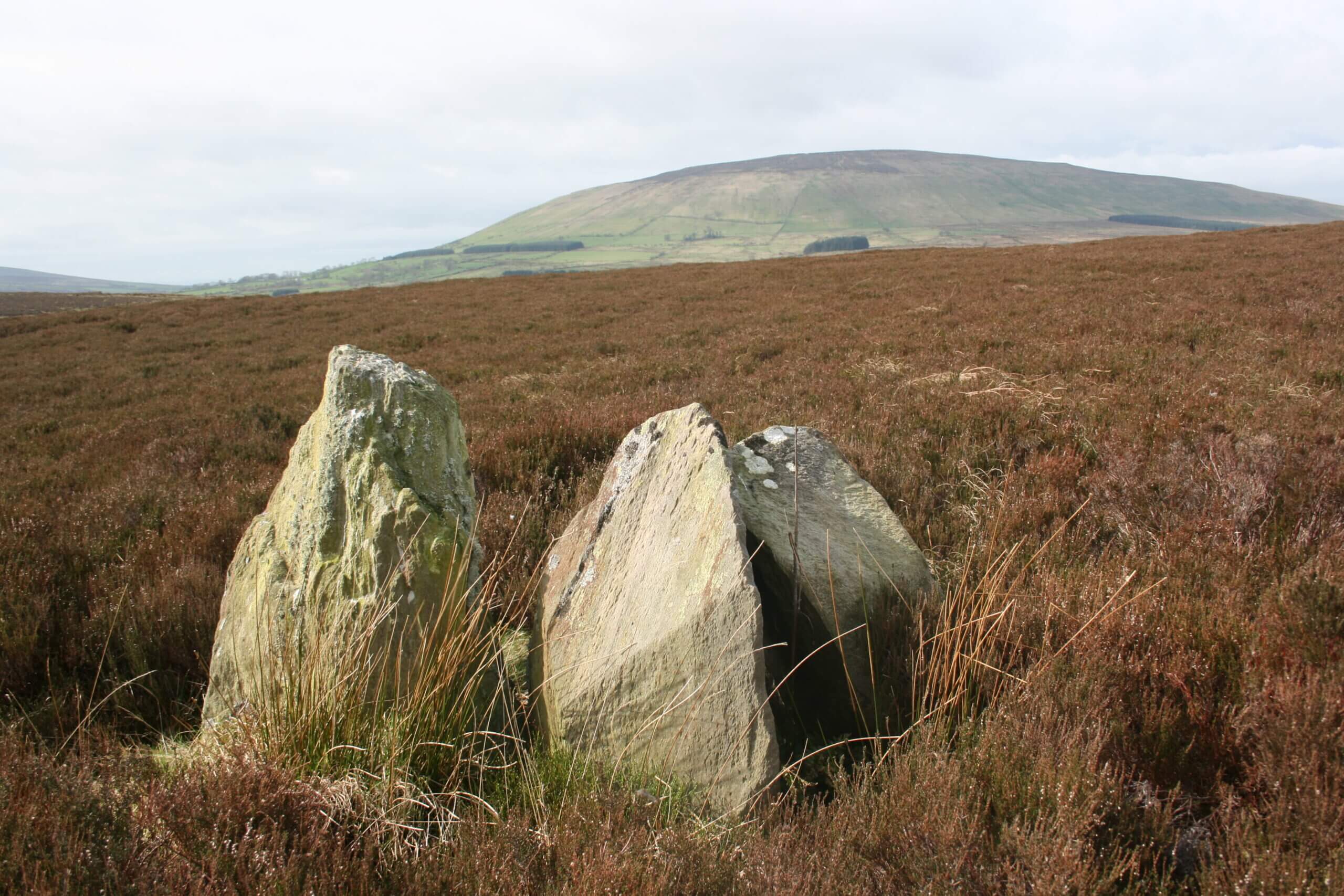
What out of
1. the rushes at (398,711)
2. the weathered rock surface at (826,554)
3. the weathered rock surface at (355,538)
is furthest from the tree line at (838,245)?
the rushes at (398,711)

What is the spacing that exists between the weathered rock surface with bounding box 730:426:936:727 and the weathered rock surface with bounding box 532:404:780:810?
0.26 m

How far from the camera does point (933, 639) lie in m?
2.64

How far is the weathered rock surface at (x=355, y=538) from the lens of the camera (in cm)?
285

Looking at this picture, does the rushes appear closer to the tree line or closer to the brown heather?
the brown heather

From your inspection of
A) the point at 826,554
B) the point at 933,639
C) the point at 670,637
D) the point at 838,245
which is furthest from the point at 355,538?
the point at 838,245

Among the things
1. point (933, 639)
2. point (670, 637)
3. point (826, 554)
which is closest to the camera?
point (670, 637)

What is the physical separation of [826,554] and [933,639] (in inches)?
23.4

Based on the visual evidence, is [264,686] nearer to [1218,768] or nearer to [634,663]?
[634,663]

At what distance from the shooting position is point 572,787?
239 centimetres

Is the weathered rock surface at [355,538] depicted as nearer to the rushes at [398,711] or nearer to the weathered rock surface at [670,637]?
the rushes at [398,711]

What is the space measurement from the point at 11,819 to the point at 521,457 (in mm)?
4293

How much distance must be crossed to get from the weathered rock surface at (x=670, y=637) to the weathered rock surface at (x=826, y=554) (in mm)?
256

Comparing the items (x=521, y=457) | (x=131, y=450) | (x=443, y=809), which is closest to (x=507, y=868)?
(x=443, y=809)

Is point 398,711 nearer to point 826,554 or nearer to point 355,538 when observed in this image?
point 355,538
